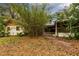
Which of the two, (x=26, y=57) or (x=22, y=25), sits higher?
(x=22, y=25)

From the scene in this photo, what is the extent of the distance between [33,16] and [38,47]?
1.24 feet

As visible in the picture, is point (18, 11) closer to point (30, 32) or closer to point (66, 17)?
point (30, 32)

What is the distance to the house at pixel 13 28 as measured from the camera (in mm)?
2840

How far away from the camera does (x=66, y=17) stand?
9.34ft

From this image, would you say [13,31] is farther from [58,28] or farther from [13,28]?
[58,28]

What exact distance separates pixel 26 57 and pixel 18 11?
560 mm

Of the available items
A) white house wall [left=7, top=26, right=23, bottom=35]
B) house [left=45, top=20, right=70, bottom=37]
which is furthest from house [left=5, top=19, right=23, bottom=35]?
house [left=45, top=20, right=70, bottom=37]

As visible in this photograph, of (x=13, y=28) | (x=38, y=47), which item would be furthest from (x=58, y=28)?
(x=13, y=28)

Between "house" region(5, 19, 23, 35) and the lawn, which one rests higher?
"house" region(5, 19, 23, 35)

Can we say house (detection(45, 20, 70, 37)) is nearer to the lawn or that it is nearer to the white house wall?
the lawn

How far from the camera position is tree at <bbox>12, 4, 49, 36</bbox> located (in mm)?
2846

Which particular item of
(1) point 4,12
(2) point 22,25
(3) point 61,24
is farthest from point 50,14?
(1) point 4,12

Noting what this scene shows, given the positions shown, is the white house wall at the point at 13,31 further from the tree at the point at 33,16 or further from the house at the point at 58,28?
the house at the point at 58,28

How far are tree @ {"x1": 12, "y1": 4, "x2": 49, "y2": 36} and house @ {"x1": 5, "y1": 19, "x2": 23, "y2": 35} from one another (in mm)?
62
